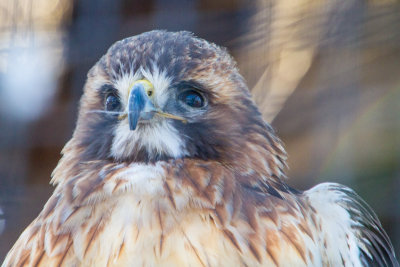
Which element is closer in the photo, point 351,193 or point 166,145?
point 166,145

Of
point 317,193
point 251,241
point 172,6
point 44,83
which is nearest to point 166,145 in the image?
point 251,241

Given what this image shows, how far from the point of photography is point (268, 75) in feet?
5.49

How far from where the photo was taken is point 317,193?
3.56 feet

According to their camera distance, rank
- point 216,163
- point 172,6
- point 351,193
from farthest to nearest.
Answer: point 172,6
point 351,193
point 216,163

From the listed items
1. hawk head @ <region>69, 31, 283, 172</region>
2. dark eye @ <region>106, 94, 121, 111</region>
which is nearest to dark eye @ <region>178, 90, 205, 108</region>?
hawk head @ <region>69, 31, 283, 172</region>

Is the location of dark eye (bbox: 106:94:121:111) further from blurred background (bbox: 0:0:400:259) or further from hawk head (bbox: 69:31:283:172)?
blurred background (bbox: 0:0:400:259)

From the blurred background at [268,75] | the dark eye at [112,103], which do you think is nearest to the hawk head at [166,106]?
the dark eye at [112,103]

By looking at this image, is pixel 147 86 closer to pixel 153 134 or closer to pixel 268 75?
pixel 153 134

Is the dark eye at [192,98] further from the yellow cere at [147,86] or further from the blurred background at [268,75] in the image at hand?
the blurred background at [268,75]

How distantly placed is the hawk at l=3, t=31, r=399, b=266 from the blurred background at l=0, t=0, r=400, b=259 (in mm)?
505

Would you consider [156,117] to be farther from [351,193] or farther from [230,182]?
[351,193]

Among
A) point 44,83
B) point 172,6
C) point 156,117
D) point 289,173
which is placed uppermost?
point 172,6

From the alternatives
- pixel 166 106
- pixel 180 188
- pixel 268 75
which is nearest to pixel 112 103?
pixel 166 106

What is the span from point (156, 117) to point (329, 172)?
0.81 m
